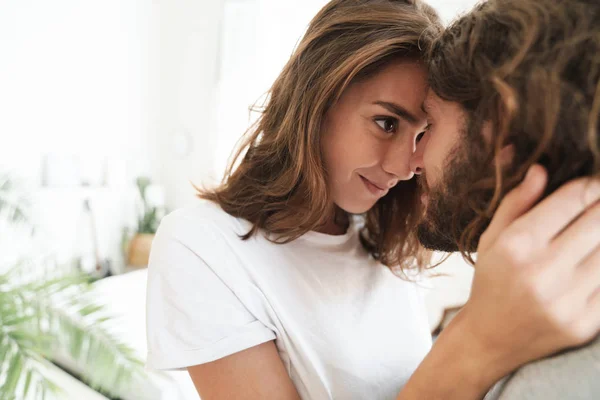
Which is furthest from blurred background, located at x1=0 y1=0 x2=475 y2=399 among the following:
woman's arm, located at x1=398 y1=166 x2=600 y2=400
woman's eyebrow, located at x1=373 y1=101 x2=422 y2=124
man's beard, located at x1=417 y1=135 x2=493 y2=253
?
woman's arm, located at x1=398 y1=166 x2=600 y2=400

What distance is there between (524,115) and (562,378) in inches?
11.3

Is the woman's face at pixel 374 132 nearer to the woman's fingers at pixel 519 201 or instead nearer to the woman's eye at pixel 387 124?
the woman's eye at pixel 387 124

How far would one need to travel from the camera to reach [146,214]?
3340 millimetres

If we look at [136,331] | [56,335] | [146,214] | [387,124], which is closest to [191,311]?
[56,335]

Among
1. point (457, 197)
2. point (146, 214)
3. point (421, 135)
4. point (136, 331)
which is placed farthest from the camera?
point (146, 214)

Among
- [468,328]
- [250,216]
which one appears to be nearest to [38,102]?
[250,216]

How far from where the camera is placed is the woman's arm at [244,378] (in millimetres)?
727

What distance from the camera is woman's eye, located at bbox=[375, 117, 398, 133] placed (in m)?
0.88

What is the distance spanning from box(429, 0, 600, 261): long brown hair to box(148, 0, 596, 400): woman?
0.28 m

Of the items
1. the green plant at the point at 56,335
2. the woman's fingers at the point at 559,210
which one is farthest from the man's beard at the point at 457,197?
the green plant at the point at 56,335

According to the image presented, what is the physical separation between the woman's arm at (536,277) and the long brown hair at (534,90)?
1.2 inches

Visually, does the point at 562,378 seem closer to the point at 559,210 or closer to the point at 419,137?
the point at 559,210

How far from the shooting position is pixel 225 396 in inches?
28.8

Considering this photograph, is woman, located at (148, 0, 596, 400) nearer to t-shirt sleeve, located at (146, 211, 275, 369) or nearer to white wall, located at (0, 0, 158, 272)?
t-shirt sleeve, located at (146, 211, 275, 369)
